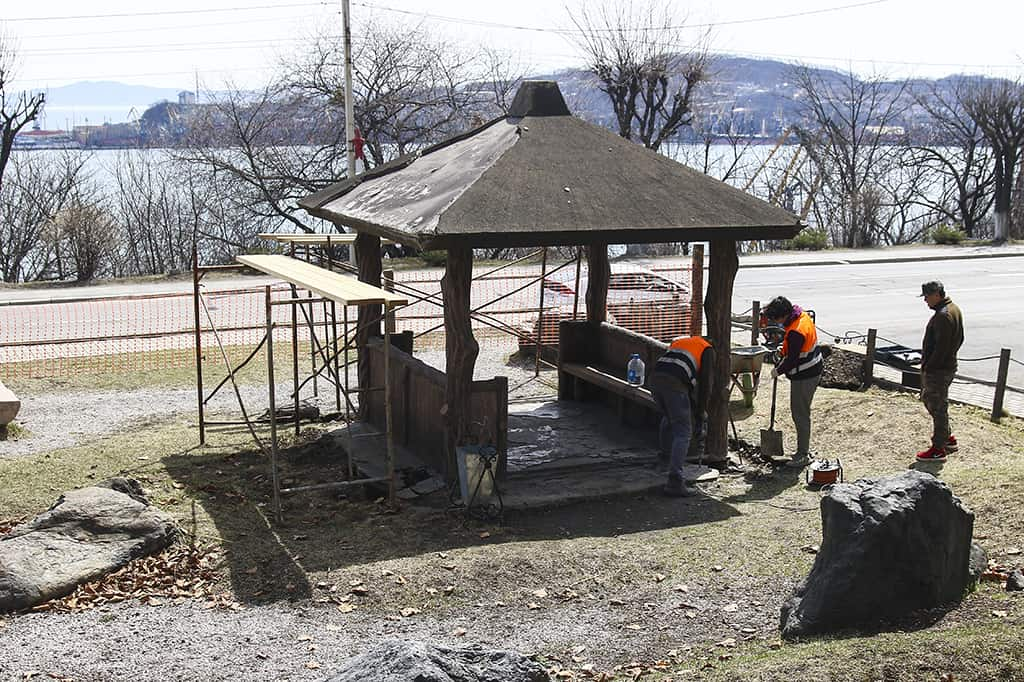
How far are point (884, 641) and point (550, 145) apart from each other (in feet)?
22.8

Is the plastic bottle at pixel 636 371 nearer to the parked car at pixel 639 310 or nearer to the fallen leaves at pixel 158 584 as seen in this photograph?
the fallen leaves at pixel 158 584

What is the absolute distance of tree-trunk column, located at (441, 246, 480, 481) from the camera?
35.4ft

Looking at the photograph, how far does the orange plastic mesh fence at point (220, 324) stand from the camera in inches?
721

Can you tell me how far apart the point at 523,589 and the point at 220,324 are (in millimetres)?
15763

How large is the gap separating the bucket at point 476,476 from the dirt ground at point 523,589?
254mm

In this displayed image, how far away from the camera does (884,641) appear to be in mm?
6688

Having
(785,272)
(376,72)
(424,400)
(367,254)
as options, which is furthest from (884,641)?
(376,72)

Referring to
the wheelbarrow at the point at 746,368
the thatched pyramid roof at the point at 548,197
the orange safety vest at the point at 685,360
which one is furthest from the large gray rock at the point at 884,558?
the wheelbarrow at the point at 746,368

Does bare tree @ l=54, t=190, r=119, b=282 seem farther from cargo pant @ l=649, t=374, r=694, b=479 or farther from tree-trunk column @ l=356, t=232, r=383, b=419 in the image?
cargo pant @ l=649, t=374, r=694, b=479

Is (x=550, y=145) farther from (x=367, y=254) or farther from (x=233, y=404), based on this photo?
(x=233, y=404)

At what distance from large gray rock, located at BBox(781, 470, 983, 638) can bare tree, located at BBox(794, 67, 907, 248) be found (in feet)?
127

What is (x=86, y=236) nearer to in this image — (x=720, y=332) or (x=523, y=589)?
(x=720, y=332)

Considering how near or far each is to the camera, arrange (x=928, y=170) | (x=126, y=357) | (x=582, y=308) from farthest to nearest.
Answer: (x=928, y=170)
(x=582, y=308)
(x=126, y=357)

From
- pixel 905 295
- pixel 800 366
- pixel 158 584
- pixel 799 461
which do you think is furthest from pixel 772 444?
pixel 905 295
